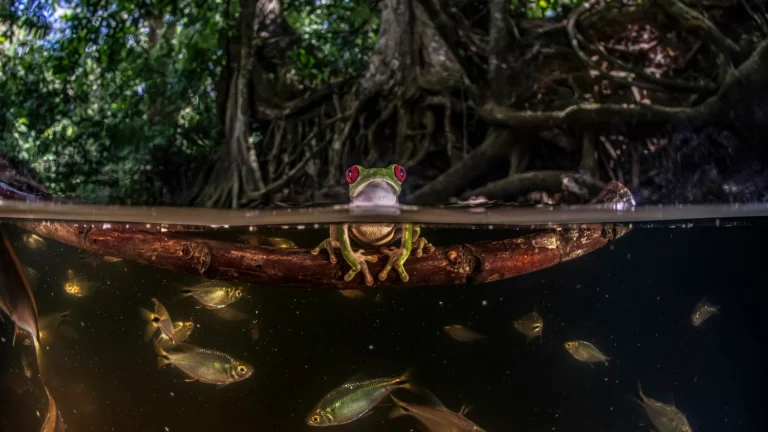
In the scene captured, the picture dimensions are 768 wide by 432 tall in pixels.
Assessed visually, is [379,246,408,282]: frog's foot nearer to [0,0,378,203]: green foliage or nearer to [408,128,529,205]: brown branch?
[408,128,529,205]: brown branch

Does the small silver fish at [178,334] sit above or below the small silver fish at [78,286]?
below

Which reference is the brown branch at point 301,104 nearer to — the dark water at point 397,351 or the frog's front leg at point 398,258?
the dark water at point 397,351

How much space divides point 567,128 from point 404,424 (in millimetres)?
1688

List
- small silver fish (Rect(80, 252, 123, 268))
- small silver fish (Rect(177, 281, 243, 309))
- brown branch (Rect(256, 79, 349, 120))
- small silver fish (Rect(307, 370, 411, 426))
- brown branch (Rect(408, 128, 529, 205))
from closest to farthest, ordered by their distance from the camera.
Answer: small silver fish (Rect(307, 370, 411, 426)), small silver fish (Rect(177, 281, 243, 309)), small silver fish (Rect(80, 252, 123, 268)), brown branch (Rect(408, 128, 529, 205)), brown branch (Rect(256, 79, 349, 120))

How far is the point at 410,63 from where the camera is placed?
319 centimetres

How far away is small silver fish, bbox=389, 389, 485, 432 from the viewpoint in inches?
80.8

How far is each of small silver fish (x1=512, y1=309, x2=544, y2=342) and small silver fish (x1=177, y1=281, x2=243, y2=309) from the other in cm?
96

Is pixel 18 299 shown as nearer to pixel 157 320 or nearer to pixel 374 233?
pixel 157 320

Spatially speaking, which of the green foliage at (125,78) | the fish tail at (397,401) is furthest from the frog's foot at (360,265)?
the green foliage at (125,78)

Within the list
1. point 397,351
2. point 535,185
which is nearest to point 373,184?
point 397,351

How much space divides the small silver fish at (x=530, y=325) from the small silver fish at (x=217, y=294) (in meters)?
0.96

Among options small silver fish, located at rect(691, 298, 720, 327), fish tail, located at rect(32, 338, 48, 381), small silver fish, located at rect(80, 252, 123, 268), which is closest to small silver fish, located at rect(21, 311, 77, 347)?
fish tail, located at rect(32, 338, 48, 381)

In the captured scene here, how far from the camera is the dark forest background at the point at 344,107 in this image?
9.37ft

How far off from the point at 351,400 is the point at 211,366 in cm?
48
